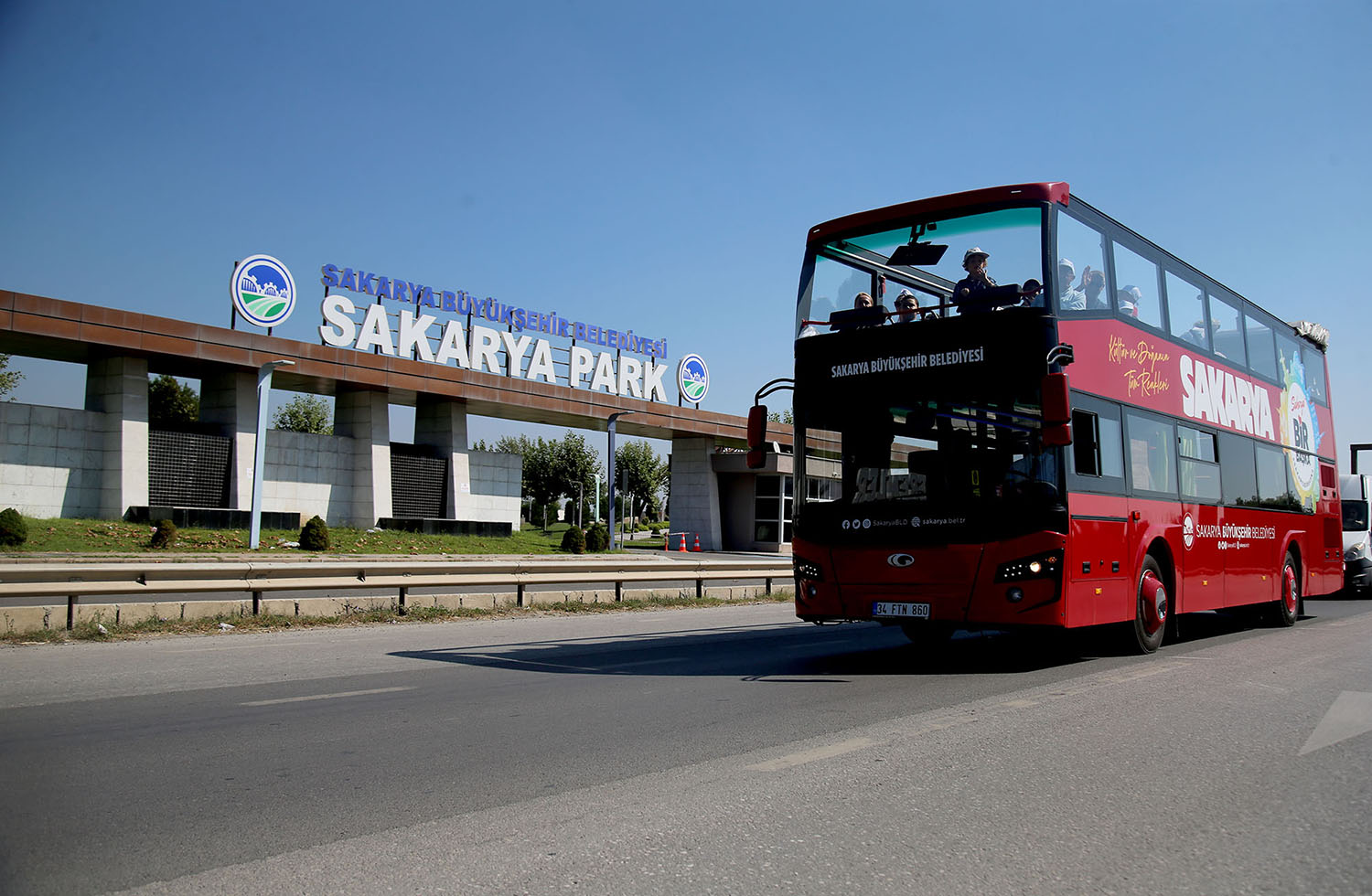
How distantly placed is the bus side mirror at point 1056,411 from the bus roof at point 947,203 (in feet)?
6.78

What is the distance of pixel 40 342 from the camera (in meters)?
29.4

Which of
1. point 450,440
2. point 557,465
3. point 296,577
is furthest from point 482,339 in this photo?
point 557,465

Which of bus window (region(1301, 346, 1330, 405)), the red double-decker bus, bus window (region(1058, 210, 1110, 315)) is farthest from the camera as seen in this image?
bus window (region(1301, 346, 1330, 405))

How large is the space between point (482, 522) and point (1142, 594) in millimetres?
31407

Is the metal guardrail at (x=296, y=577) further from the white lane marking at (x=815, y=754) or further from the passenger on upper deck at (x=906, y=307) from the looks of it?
the white lane marking at (x=815, y=754)

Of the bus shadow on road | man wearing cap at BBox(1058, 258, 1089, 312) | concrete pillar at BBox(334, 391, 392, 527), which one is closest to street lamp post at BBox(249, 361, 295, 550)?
concrete pillar at BBox(334, 391, 392, 527)

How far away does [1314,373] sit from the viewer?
17.8 metres

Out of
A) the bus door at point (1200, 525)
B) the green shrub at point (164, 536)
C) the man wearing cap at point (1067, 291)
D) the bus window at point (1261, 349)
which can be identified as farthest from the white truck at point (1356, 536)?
the green shrub at point (164, 536)

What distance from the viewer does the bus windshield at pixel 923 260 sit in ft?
32.5

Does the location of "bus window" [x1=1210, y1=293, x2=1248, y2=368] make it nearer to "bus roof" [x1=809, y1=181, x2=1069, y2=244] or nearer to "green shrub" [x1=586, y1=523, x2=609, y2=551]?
"bus roof" [x1=809, y1=181, x2=1069, y2=244]

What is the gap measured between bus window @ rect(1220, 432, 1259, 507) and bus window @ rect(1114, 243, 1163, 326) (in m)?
2.76

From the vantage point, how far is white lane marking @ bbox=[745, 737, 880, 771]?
5775 millimetres

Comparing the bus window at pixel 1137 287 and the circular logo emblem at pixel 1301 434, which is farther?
the circular logo emblem at pixel 1301 434

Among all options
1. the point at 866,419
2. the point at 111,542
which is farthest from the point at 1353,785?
the point at 111,542
